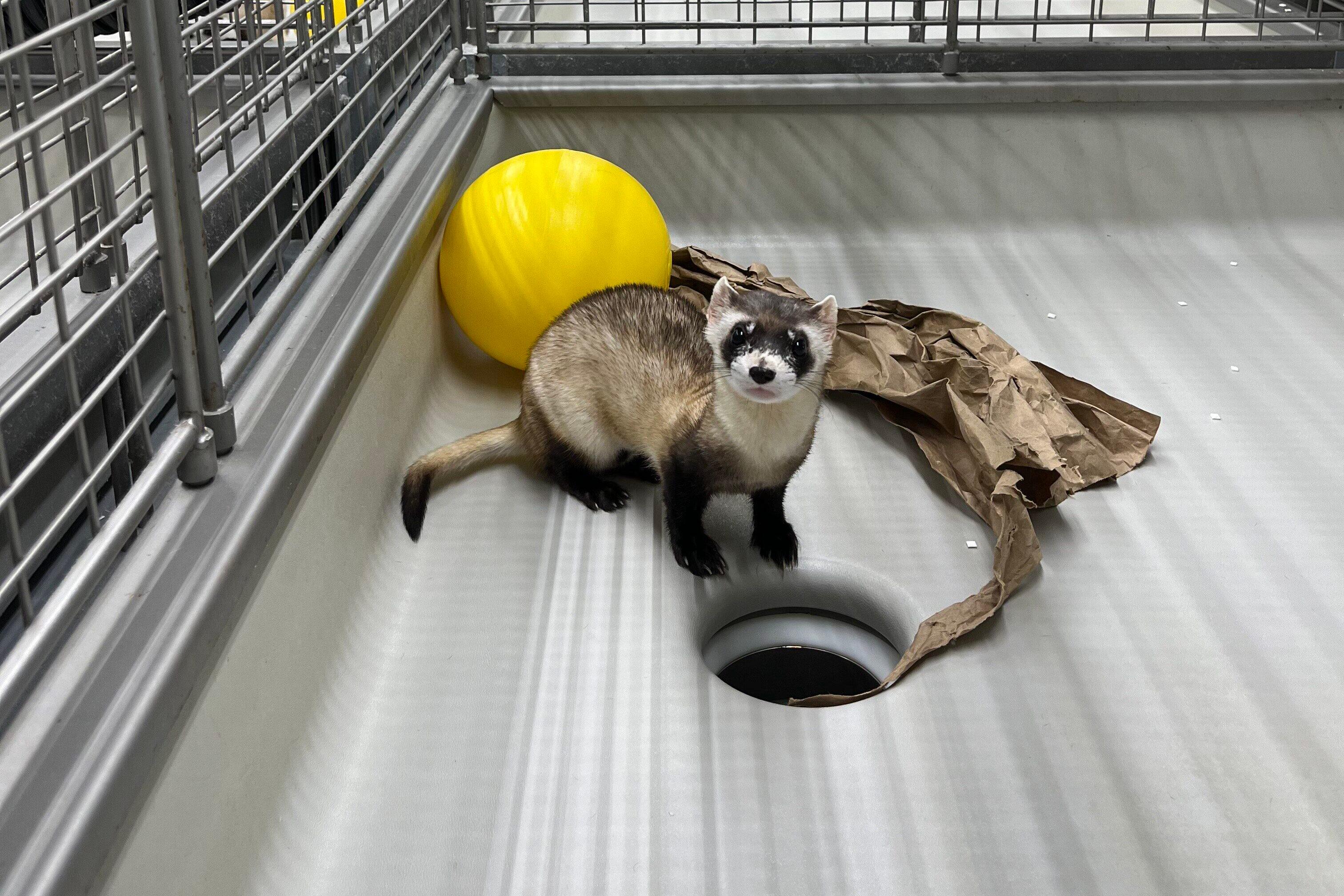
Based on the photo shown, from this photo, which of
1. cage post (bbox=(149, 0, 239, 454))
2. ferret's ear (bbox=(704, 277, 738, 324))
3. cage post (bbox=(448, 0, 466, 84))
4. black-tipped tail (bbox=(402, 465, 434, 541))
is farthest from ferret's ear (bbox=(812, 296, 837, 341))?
cage post (bbox=(448, 0, 466, 84))

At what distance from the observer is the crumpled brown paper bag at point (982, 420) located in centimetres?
142

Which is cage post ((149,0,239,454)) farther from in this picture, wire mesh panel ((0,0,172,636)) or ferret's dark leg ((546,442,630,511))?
ferret's dark leg ((546,442,630,511))

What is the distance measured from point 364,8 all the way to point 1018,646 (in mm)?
1253

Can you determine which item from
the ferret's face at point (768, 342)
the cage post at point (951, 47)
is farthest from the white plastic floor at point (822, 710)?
the cage post at point (951, 47)

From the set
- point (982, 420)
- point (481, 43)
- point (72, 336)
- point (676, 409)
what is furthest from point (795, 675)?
point (481, 43)

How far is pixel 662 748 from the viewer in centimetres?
120

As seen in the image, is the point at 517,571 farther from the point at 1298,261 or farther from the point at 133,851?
the point at 1298,261

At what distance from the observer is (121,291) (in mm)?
916

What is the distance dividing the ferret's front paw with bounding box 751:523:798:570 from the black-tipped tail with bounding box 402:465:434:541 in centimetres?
46

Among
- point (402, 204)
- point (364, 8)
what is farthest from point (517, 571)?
point (364, 8)

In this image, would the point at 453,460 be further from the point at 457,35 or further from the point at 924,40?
the point at 924,40

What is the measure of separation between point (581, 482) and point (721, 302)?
0.38m

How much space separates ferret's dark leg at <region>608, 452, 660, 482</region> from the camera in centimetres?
175

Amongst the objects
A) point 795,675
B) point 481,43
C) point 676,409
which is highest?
point 481,43
